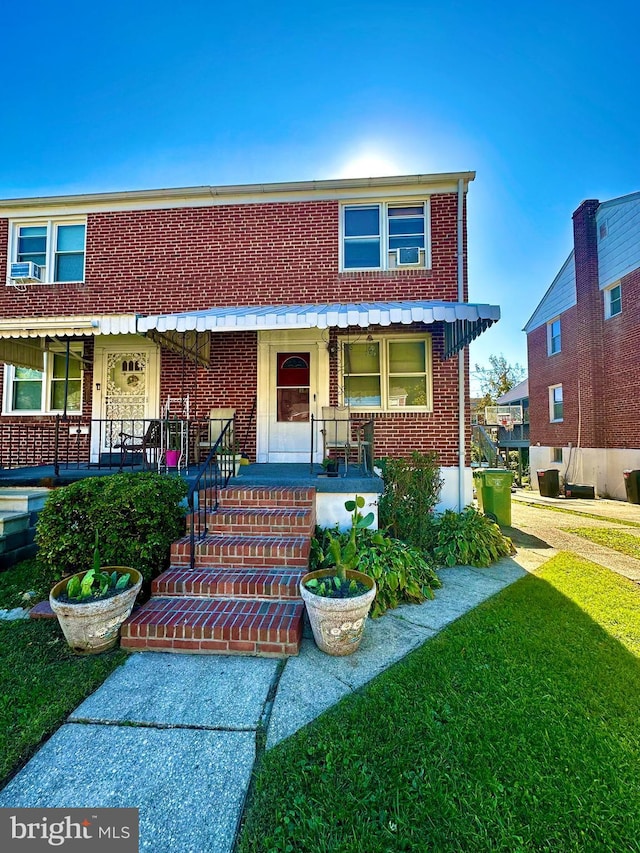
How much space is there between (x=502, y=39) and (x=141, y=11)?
748cm

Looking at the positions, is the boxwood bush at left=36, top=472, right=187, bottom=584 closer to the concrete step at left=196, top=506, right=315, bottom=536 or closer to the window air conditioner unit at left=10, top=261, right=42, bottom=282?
the concrete step at left=196, top=506, right=315, bottom=536

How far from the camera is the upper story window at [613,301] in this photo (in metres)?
15.9

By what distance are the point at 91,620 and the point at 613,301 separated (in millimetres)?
20409

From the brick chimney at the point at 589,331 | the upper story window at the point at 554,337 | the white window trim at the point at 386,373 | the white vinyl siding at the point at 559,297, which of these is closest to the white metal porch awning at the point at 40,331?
the white window trim at the point at 386,373

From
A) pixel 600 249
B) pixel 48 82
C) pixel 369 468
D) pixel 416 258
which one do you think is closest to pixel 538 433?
pixel 600 249

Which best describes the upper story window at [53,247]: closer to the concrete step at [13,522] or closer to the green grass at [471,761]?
the concrete step at [13,522]

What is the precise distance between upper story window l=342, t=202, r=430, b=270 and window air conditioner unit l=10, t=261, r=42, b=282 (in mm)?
7111

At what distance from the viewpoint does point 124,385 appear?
357 inches

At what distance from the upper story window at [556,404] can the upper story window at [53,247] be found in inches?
815

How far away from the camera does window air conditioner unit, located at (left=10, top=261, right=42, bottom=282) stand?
880cm

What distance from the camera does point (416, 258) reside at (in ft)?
27.8

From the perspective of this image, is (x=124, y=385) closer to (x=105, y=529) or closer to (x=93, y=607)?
(x=105, y=529)

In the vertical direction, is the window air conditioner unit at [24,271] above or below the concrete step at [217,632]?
above

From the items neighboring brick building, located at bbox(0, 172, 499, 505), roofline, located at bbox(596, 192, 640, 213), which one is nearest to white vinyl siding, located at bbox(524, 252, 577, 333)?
roofline, located at bbox(596, 192, 640, 213)
